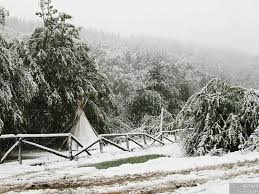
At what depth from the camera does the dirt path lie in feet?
22.7

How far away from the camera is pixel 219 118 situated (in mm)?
12734

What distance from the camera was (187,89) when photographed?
5012 cm

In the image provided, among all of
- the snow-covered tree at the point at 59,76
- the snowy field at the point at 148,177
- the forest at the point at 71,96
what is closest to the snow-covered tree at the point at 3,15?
the forest at the point at 71,96

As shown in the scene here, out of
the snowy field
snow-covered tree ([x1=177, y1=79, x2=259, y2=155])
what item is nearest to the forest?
snow-covered tree ([x1=177, y1=79, x2=259, y2=155])

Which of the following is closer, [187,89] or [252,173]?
[252,173]

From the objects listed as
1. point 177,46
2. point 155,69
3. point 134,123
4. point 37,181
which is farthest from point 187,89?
point 177,46

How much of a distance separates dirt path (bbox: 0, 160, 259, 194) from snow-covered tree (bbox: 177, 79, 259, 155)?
11.2 ft

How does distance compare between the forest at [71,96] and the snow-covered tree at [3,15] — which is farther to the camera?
the snow-covered tree at [3,15]

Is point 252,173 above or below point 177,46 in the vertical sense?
below

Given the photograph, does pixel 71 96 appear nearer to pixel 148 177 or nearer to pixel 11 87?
pixel 11 87

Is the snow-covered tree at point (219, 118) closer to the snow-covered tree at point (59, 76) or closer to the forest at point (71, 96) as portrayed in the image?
the forest at point (71, 96)

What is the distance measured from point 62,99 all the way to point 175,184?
1560 cm

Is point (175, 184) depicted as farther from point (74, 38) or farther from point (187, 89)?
point (187, 89)

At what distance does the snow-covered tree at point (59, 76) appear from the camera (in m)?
21.1
